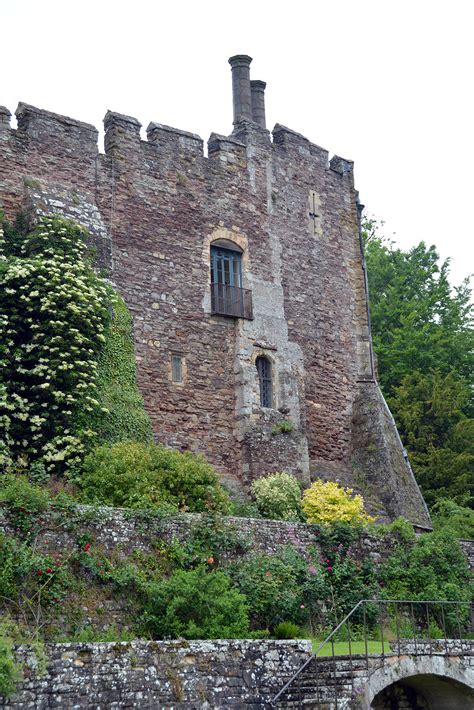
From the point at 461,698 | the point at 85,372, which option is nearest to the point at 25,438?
the point at 85,372

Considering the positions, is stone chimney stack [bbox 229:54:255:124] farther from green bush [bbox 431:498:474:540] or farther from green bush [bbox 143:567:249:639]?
green bush [bbox 143:567:249:639]

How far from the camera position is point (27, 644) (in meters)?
12.4

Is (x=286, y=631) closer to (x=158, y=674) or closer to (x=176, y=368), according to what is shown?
(x=158, y=674)

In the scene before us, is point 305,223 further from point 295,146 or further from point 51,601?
point 51,601

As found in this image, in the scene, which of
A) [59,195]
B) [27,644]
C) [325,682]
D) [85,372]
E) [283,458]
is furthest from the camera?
[283,458]

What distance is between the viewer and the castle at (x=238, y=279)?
22938mm

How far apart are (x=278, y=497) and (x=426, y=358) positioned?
1253cm

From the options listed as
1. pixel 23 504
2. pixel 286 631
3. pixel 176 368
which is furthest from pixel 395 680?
pixel 176 368

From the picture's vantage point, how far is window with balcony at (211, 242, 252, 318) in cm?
2466

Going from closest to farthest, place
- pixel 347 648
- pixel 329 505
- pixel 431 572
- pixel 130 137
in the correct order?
pixel 347 648 < pixel 431 572 < pixel 329 505 < pixel 130 137

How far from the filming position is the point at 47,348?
794 inches

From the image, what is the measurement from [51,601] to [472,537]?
12.4 meters

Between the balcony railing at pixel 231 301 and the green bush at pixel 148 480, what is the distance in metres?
5.24

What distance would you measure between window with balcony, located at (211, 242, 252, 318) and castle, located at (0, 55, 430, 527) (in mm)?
33
